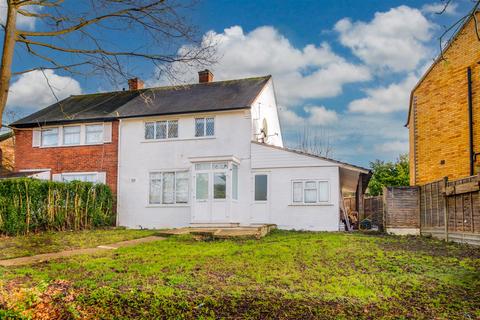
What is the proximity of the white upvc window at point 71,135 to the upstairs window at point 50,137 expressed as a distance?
524mm

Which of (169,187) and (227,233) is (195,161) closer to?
(169,187)

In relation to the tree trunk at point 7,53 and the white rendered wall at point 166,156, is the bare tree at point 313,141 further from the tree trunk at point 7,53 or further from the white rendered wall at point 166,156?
the tree trunk at point 7,53

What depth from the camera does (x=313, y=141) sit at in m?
40.8

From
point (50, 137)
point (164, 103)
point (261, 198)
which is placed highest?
point (164, 103)

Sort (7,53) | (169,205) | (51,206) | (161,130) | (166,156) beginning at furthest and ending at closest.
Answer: (161,130), (166,156), (169,205), (51,206), (7,53)

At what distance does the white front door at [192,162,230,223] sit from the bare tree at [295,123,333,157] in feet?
68.6

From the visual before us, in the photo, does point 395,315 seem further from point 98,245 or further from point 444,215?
point 98,245

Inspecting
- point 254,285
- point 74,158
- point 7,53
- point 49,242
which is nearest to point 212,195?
point 49,242

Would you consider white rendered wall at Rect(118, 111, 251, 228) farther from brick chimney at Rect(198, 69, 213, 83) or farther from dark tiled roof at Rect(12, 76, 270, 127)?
brick chimney at Rect(198, 69, 213, 83)

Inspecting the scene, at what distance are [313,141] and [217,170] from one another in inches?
855

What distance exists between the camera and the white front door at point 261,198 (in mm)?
20906

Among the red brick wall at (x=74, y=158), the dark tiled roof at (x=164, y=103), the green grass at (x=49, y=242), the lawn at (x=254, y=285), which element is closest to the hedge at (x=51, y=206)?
the green grass at (x=49, y=242)

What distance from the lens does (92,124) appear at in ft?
78.2

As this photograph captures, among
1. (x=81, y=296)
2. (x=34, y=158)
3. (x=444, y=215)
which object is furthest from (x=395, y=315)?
(x=34, y=158)
